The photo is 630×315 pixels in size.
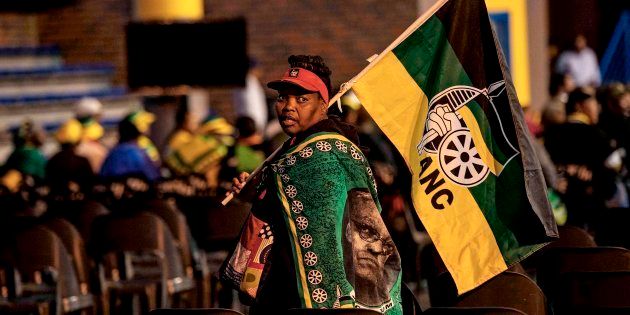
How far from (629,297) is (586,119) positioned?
17.9 feet

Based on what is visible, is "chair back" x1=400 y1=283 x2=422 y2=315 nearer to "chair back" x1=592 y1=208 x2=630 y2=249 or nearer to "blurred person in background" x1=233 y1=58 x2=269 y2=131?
"chair back" x1=592 y1=208 x2=630 y2=249

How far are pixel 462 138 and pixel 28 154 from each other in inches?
309

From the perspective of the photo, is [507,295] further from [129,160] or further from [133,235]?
[129,160]

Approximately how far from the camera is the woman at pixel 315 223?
5.44 metres

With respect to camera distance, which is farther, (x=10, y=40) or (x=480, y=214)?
(x=10, y=40)

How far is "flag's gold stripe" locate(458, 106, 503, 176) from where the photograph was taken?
248 inches

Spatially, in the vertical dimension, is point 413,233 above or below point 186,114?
below

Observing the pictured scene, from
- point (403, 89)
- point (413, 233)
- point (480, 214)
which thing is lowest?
point (413, 233)

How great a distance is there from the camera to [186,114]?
14773mm

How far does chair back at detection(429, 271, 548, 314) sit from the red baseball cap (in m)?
1.29

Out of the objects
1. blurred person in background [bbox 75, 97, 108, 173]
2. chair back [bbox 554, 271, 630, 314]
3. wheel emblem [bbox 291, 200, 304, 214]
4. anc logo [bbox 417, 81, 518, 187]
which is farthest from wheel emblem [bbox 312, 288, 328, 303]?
blurred person in background [bbox 75, 97, 108, 173]

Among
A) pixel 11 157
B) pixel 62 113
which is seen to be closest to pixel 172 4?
pixel 62 113

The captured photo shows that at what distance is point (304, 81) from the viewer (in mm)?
5613

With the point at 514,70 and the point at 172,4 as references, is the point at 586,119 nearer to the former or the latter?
the point at 172,4
